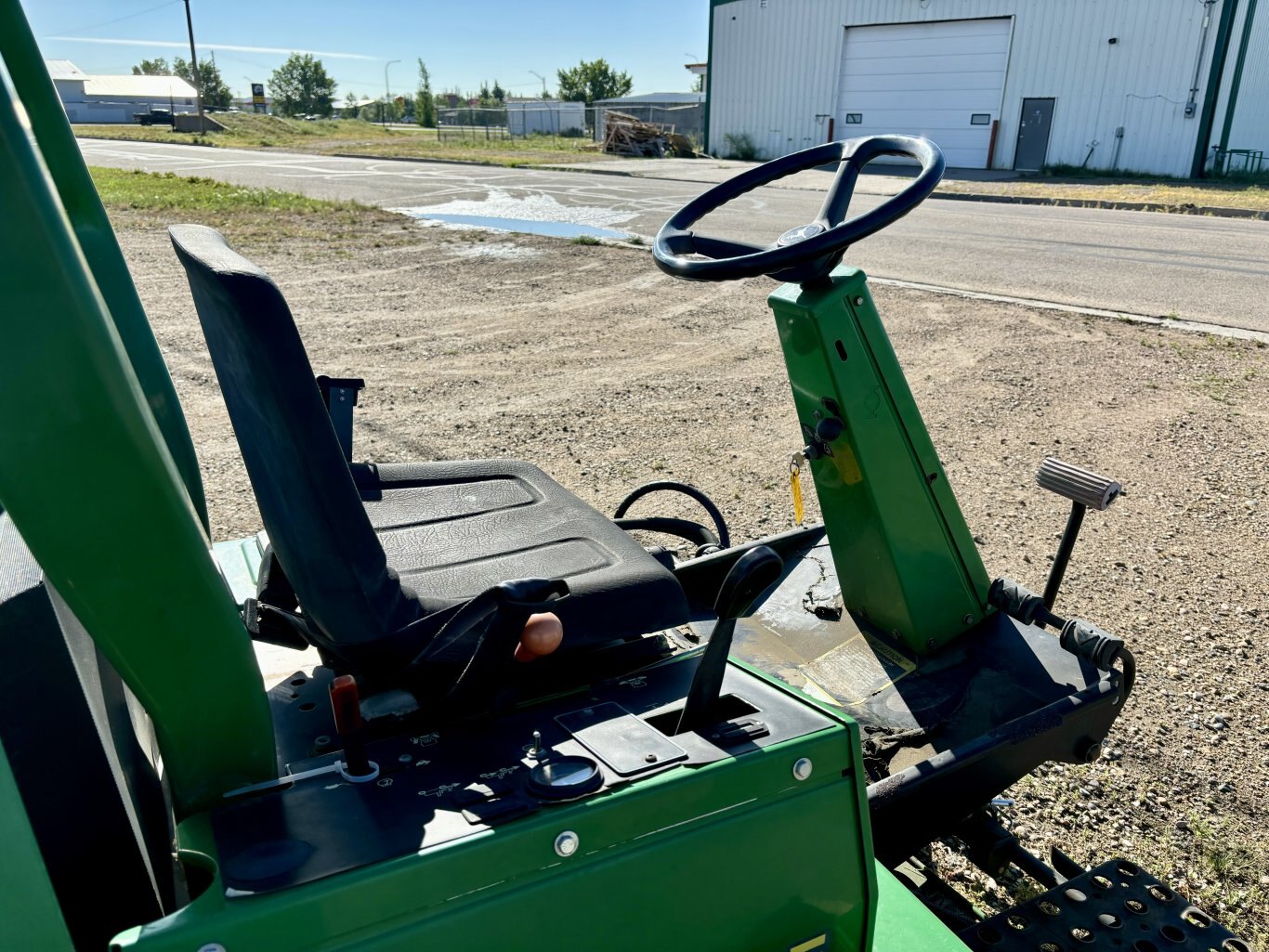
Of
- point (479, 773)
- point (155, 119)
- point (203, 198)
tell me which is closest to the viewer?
point (479, 773)

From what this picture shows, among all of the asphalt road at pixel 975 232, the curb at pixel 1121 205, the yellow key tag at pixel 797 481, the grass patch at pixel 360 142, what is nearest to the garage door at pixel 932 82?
the asphalt road at pixel 975 232

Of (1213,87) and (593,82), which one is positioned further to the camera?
(593,82)

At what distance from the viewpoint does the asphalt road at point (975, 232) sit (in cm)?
784

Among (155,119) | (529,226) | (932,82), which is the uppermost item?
(932,82)

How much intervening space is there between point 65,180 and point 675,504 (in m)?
2.85

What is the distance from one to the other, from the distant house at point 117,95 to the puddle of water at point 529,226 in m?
53.9

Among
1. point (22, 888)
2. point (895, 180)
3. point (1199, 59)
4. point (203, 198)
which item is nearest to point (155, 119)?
point (203, 198)

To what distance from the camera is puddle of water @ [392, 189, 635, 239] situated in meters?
11.3

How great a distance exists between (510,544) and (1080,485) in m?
1.31

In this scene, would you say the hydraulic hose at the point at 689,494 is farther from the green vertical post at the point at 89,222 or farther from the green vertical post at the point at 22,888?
the green vertical post at the point at 22,888

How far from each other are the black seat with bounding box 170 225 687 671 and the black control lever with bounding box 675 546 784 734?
223 millimetres

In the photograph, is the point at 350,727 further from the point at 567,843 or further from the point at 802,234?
the point at 802,234

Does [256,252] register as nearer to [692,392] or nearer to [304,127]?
[692,392]

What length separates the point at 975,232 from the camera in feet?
36.6
